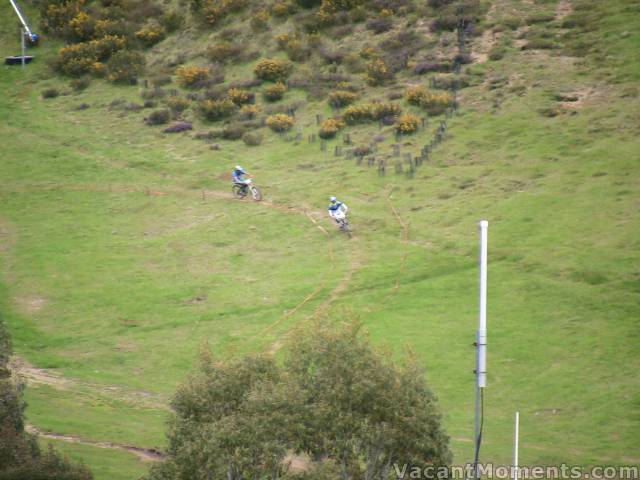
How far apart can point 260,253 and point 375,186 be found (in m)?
10.5

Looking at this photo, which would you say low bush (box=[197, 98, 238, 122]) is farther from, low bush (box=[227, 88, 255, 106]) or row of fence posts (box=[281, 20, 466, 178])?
row of fence posts (box=[281, 20, 466, 178])

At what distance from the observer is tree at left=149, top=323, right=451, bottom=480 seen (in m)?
29.8

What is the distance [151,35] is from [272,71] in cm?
1647

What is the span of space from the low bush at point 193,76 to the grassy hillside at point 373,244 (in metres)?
1.06

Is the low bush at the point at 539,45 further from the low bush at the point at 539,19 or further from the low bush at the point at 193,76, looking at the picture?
the low bush at the point at 193,76

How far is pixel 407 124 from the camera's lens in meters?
74.6

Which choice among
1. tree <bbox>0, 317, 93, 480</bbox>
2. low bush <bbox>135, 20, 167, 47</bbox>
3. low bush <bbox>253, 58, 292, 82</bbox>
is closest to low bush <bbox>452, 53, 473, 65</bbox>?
low bush <bbox>253, 58, 292, 82</bbox>

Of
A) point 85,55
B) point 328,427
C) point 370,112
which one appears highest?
point 328,427

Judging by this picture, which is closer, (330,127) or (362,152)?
(362,152)

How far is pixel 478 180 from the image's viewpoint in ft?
220

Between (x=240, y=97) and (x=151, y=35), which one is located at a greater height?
Result: (x=151, y=35)

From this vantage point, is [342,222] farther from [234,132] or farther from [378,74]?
[378,74]

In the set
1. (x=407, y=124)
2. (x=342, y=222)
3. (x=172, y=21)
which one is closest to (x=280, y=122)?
(x=407, y=124)

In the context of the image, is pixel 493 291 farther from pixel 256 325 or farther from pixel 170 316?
pixel 170 316
